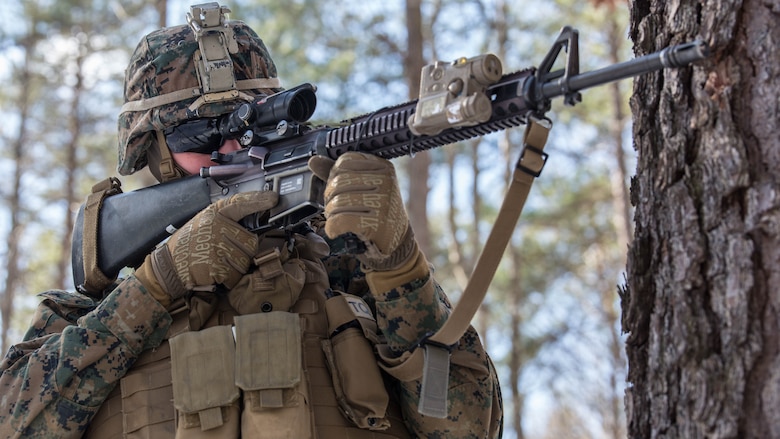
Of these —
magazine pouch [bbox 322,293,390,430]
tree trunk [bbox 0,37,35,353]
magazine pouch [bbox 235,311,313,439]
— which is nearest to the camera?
magazine pouch [bbox 235,311,313,439]

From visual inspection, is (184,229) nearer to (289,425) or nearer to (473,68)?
(289,425)

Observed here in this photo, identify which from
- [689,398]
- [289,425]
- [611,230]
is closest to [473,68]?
[689,398]

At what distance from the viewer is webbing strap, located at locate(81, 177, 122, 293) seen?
3902mm

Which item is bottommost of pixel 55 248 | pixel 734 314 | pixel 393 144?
pixel 734 314

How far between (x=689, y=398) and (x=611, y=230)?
17.0 m

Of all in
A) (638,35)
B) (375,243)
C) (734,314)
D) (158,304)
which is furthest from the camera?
(158,304)

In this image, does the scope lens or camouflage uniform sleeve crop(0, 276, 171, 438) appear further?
the scope lens

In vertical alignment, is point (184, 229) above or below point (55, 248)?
below

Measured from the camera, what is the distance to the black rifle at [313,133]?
261cm

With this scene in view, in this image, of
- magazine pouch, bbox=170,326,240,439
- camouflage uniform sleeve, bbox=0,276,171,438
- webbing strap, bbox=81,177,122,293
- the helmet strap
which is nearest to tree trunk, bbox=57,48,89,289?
webbing strap, bbox=81,177,122,293

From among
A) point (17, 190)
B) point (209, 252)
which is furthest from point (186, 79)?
point (17, 190)

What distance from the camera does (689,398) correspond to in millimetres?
2166

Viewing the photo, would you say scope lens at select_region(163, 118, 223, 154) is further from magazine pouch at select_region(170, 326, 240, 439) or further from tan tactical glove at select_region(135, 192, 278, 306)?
magazine pouch at select_region(170, 326, 240, 439)

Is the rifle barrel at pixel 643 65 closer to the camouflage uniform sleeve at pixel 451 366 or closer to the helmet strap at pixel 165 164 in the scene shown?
the camouflage uniform sleeve at pixel 451 366
